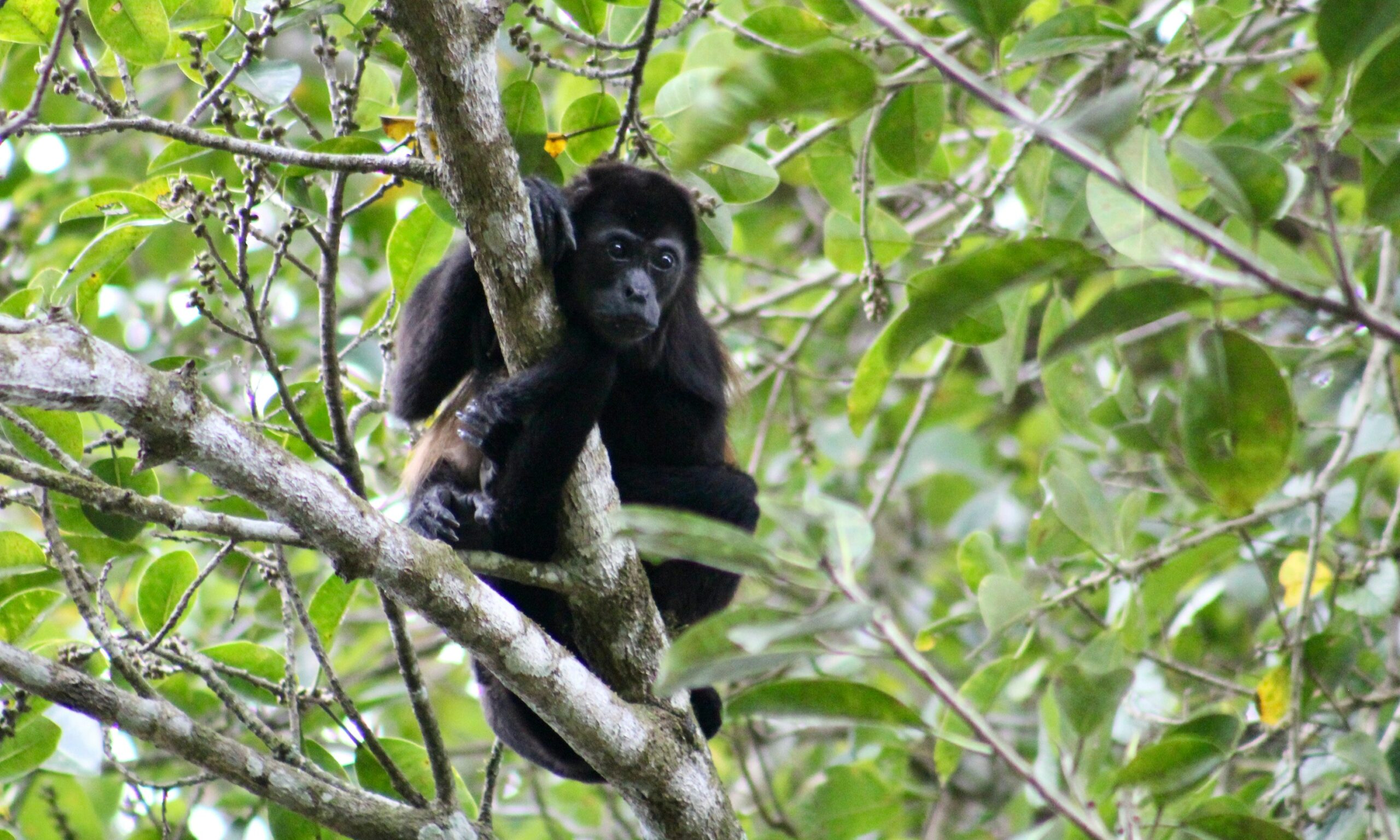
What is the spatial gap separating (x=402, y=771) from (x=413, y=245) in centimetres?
140

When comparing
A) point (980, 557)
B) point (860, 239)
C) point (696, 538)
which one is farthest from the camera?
point (860, 239)

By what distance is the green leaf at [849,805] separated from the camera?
4254 mm

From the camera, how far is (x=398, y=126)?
9.91 ft

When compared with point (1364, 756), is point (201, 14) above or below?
above

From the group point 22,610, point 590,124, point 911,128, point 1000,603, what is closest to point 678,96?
point 590,124

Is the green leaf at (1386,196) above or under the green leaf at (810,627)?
above

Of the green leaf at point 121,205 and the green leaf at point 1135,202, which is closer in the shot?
the green leaf at point 1135,202

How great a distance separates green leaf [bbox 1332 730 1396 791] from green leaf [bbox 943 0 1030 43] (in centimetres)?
164

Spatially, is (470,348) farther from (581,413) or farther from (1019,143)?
(1019,143)

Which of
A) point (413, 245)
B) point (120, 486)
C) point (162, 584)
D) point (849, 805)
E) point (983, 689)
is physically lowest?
point (849, 805)

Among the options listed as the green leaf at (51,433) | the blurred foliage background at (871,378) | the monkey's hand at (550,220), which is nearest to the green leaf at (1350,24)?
the blurred foliage background at (871,378)

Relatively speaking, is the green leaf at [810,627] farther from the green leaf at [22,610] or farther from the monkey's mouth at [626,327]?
the green leaf at [22,610]

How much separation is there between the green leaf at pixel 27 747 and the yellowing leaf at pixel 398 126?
1.63 metres

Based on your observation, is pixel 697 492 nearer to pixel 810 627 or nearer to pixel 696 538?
pixel 696 538
